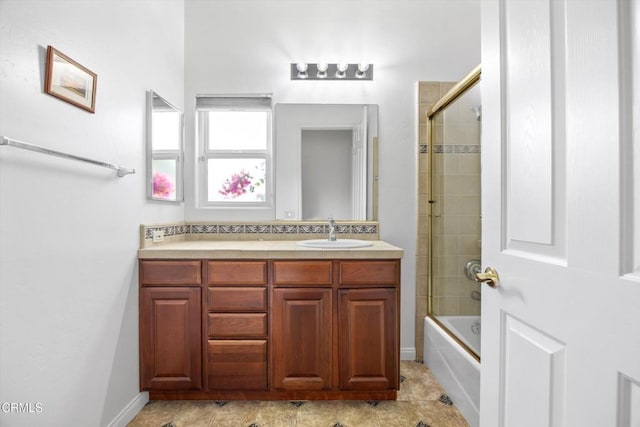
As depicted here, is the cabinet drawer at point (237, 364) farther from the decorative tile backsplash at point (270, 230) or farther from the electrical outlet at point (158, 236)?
the decorative tile backsplash at point (270, 230)

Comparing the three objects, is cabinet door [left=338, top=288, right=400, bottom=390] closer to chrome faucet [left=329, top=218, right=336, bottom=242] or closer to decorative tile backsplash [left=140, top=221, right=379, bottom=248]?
chrome faucet [left=329, top=218, right=336, bottom=242]

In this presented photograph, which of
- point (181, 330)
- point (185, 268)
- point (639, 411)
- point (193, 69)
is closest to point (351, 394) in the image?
point (181, 330)

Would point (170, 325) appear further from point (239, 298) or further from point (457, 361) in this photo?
point (457, 361)

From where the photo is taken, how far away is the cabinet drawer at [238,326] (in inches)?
71.5

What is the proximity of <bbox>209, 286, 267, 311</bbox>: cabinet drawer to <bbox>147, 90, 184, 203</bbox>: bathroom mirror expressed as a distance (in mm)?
705

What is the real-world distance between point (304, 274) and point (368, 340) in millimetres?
514

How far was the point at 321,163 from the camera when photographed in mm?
2412

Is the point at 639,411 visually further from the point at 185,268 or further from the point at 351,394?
the point at 185,268

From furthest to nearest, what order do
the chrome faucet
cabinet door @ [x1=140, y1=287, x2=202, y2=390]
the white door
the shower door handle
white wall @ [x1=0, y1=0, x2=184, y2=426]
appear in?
1. the chrome faucet
2. cabinet door @ [x1=140, y1=287, x2=202, y2=390]
3. white wall @ [x1=0, y1=0, x2=184, y2=426]
4. the shower door handle
5. the white door

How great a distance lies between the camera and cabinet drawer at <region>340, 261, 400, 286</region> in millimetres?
1825

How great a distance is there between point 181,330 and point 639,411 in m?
1.85

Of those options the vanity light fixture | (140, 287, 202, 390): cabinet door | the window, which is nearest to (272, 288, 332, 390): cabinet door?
(140, 287, 202, 390): cabinet door

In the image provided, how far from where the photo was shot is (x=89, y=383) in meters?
1.41

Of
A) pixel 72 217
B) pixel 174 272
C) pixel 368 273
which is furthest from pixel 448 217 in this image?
pixel 72 217
